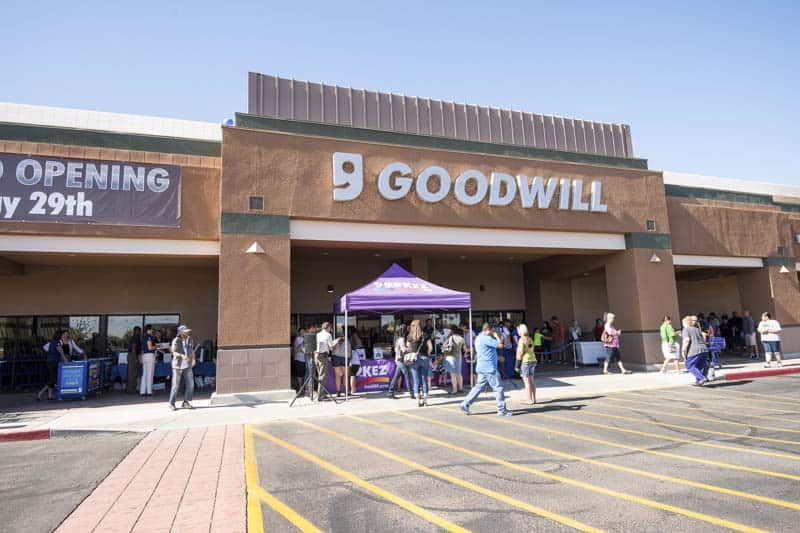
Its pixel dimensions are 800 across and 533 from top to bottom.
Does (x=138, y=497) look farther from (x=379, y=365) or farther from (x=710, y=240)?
(x=710, y=240)

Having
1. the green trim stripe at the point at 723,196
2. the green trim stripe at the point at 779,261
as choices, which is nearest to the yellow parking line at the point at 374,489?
the green trim stripe at the point at 723,196

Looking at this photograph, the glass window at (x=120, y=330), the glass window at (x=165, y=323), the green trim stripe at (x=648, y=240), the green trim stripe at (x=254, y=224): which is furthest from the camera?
the green trim stripe at (x=648, y=240)

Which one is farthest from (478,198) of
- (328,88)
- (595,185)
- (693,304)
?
(693,304)

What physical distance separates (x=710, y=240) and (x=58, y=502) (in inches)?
855

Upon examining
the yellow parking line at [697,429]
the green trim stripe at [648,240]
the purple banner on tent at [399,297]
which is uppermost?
the green trim stripe at [648,240]

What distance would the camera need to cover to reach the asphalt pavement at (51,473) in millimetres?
4715

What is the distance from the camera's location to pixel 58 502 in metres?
5.08

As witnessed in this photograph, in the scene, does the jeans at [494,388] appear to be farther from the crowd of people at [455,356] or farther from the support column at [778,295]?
the support column at [778,295]

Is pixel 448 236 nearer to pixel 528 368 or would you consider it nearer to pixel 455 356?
pixel 455 356

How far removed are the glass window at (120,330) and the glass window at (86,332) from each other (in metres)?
0.36

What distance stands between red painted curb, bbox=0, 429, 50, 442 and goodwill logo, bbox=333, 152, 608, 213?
8453 millimetres

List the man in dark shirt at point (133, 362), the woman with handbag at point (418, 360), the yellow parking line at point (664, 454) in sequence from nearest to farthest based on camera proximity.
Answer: the yellow parking line at point (664, 454), the woman with handbag at point (418, 360), the man in dark shirt at point (133, 362)

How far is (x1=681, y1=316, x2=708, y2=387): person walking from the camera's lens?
12455 mm

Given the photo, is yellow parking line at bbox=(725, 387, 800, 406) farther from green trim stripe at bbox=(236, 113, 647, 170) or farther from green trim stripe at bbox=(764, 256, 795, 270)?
green trim stripe at bbox=(764, 256, 795, 270)
